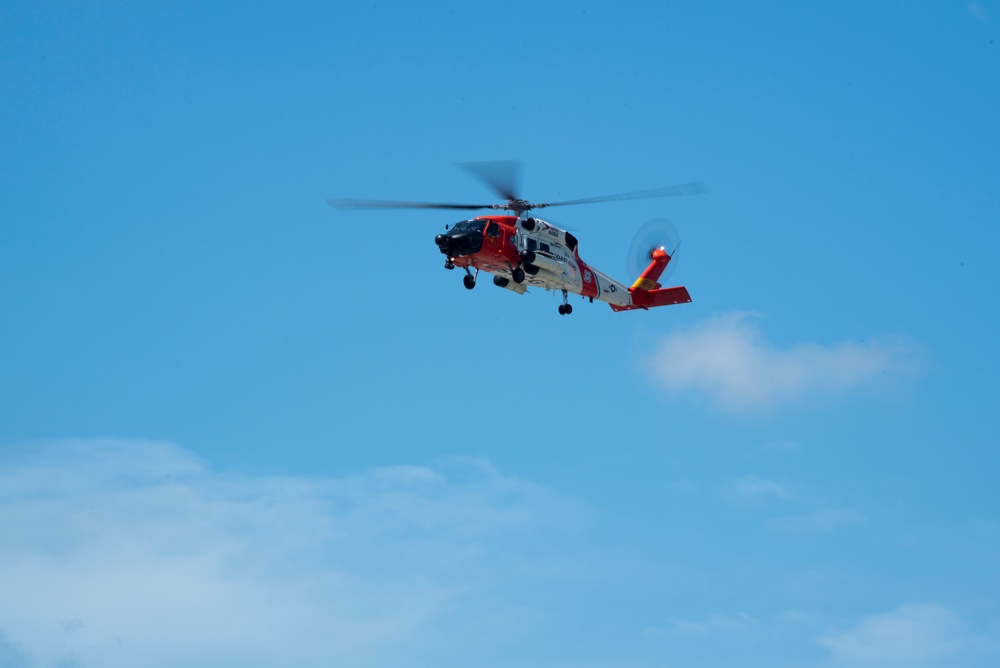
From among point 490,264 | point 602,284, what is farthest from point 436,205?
point 602,284

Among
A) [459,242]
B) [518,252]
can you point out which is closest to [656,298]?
[518,252]

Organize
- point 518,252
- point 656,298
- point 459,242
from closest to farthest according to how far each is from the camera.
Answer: point 459,242 < point 518,252 < point 656,298

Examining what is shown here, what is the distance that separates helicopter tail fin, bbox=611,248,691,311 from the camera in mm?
80500

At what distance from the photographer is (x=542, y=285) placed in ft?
239

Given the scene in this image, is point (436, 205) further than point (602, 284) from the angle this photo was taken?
No

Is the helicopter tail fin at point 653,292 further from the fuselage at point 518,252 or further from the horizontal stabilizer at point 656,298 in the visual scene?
the fuselage at point 518,252

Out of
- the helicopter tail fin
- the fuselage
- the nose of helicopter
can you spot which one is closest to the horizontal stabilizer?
the helicopter tail fin

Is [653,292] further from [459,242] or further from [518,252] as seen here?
[459,242]

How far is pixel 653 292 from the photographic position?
81125 mm

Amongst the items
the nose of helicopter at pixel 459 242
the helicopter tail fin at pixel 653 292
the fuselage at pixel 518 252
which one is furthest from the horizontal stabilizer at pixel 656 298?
the nose of helicopter at pixel 459 242

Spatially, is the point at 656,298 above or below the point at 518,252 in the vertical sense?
above

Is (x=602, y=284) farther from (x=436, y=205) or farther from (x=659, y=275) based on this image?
(x=436, y=205)

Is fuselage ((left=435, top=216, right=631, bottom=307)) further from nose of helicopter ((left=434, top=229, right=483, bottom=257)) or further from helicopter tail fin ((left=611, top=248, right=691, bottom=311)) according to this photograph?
helicopter tail fin ((left=611, top=248, right=691, bottom=311))

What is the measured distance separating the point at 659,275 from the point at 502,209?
12.7 metres
